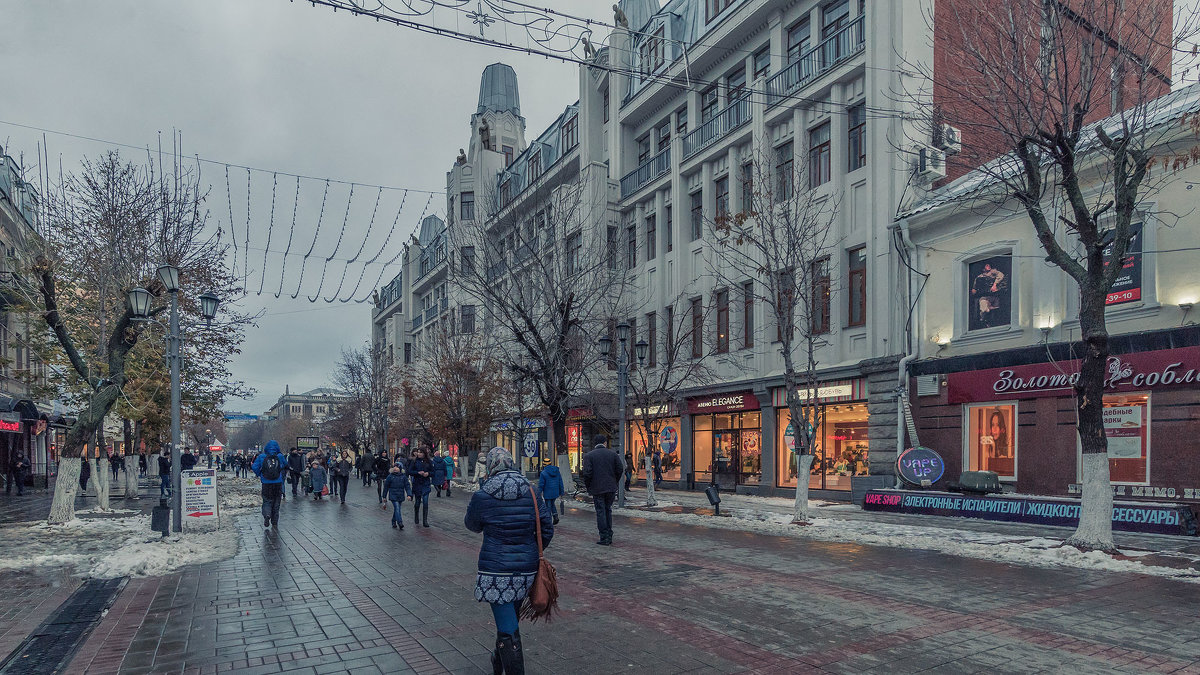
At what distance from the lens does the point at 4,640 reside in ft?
21.7

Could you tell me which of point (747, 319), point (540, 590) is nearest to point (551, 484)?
point (540, 590)

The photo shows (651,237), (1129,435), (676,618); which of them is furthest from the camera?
(651,237)

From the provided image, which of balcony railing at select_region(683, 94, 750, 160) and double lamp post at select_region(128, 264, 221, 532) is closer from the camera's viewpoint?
double lamp post at select_region(128, 264, 221, 532)

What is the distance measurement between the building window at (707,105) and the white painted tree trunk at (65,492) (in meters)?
21.3

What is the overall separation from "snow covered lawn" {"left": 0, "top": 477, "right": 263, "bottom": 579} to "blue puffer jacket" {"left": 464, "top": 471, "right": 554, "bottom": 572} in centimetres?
704

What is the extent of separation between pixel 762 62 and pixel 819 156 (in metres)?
4.72

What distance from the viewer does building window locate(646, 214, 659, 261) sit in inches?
1174

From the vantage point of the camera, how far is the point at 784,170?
2148 cm

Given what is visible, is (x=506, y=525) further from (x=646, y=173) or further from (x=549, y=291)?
(x=646, y=173)

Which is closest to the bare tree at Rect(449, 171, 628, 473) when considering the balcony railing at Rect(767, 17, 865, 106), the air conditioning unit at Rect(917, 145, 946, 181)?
the balcony railing at Rect(767, 17, 865, 106)

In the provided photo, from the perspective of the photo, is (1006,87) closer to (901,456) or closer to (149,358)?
(901,456)

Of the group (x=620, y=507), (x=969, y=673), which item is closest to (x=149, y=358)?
(x=620, y=507)

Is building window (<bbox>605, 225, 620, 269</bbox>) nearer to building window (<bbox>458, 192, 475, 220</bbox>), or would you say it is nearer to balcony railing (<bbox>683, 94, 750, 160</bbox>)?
balcony railing (<bbox>683, 94, 750, 160</bbox>)

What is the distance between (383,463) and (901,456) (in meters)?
14.7
